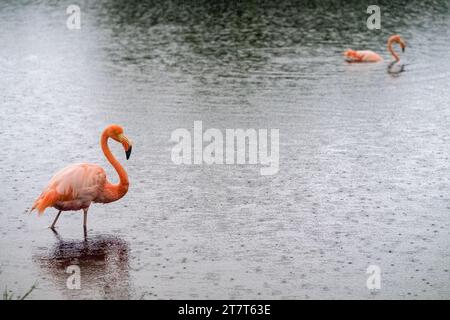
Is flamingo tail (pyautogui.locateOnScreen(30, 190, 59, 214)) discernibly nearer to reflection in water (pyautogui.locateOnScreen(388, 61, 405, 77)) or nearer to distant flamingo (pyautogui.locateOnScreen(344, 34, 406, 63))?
reflection in water (pyautogui.locateOnScreen(388, 61, 405, 77))

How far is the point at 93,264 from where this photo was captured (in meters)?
10.2

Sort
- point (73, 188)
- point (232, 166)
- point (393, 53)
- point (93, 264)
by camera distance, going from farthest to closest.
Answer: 1. point (393, 53)
2. point (232, 166)
3. point (73, 188)
4. point (93, 264)

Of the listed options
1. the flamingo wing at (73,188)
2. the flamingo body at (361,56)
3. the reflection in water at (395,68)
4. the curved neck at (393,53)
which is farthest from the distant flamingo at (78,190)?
the curved neck at (393,53)

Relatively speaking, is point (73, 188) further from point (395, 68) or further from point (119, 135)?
point (395, 68)

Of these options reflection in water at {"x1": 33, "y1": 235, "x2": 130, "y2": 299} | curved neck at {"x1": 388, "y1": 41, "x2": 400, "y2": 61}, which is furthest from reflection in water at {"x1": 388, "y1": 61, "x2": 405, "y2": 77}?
reflection in water at {"x1": 33, "y1": 235, "x2": 130, "y2": 299}

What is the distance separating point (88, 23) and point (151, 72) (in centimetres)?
772

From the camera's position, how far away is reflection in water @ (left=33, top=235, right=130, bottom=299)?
9.48m

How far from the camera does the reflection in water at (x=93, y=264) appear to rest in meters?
9.48

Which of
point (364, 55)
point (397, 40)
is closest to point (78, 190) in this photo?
point (364, 55)

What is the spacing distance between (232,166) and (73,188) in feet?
12.7

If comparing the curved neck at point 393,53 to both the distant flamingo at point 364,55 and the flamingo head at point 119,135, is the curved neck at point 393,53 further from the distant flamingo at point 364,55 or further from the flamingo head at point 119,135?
the flamingo head at point 119,135

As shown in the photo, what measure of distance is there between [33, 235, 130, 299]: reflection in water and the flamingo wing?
1.54 ft

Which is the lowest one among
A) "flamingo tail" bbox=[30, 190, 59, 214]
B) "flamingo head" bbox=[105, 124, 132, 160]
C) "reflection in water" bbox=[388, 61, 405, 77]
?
"flamingo tail" bbox=[30, 190, 59, 214]

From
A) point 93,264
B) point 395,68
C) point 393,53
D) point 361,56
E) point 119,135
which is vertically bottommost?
point 93,264
